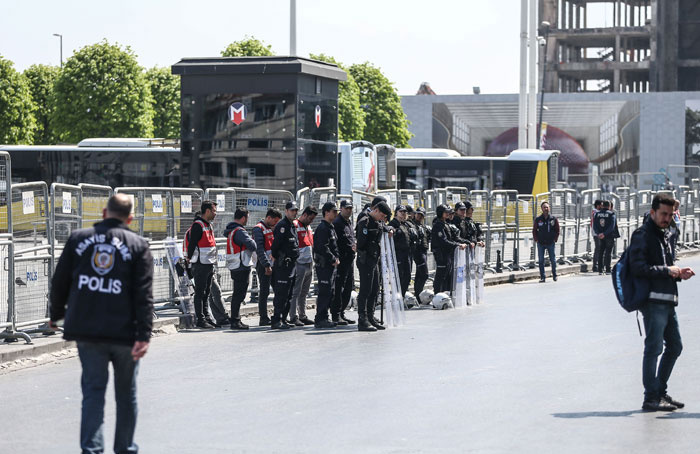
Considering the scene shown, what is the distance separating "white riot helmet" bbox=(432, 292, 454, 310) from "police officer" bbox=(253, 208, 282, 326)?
357 cm

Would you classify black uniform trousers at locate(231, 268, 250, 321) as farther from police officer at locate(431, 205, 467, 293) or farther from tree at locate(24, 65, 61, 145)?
tree at locate(24, 65, 61, 145)

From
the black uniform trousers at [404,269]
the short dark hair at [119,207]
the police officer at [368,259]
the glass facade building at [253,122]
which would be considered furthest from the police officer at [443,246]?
the short dark hair at [119,207]

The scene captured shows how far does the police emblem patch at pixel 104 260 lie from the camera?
6.63 metres

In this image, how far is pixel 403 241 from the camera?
60.6 ft

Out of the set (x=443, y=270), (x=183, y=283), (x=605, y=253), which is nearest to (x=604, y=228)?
(x=605, y=253)

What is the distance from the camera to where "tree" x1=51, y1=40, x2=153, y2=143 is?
2253 inches

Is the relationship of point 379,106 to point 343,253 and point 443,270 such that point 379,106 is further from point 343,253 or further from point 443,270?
point 343,253

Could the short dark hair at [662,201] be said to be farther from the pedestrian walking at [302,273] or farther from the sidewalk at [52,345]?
the pedestrian walking at [302,273]

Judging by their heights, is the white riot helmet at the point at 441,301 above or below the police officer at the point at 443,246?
below

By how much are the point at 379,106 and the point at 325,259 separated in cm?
5918

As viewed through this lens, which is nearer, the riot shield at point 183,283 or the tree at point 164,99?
the riot shield at point 183,283

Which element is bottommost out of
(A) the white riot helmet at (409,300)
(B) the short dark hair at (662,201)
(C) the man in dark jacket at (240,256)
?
(A) the white riot helmet at (409,300)

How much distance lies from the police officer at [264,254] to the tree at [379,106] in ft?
188

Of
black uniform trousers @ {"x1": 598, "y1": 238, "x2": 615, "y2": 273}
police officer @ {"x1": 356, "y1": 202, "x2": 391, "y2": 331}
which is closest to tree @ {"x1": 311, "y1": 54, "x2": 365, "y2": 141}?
black uniform trousers @ {"x1": 598, "y1": 238, "x2": 615, "y2": 273}
